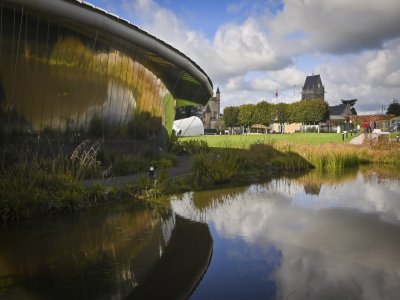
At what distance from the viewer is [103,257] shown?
5223 millimetres

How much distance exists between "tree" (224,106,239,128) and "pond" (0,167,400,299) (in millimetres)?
63283

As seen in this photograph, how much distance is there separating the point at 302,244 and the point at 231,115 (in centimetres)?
6730

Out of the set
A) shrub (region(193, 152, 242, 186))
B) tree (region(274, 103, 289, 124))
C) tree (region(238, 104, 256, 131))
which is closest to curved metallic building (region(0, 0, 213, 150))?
shrub (region(193, 152, 242, 186))

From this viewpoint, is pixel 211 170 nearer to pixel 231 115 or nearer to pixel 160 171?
pixel 160 171

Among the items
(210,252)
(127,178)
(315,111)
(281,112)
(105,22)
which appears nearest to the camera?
(210,252)

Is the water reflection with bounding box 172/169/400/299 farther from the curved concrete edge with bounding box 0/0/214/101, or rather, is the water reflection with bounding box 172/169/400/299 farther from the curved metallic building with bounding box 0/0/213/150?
the curved concrete edge with bounding box 0/0/214/101

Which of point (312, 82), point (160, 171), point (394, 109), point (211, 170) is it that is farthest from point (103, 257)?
point (312, 82)

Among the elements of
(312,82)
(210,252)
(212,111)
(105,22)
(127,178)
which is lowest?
(210,252)

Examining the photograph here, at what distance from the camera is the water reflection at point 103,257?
4.18 metres

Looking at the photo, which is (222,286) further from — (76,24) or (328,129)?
(328,129)

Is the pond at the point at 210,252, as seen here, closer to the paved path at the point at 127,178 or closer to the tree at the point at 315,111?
the paved path at the point at 127,178

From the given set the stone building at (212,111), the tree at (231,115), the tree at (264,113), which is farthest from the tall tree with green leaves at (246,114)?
the stone building at (212,111)

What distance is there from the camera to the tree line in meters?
62.5

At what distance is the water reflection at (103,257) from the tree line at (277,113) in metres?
58.8
